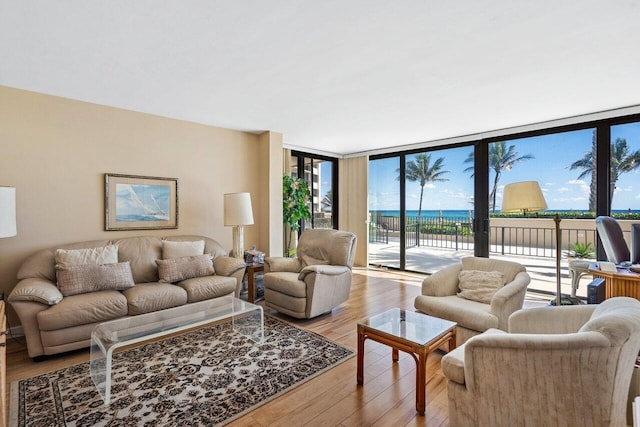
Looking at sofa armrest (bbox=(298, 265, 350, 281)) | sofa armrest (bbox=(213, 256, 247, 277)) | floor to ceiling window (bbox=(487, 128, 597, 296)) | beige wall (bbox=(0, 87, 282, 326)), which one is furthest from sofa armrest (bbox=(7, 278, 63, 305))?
floor to ceiling window (bbox=(487, 128, 597, 296))

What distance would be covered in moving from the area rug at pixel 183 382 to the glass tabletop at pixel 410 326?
0.54 meters

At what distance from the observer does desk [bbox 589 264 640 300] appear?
2521 millimetres

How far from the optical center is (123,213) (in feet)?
12.5

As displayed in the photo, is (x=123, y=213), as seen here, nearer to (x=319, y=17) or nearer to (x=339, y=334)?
(x=339, y=334)

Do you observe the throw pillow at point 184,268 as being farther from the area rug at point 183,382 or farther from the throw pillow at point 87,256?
the area rug at point 183,382

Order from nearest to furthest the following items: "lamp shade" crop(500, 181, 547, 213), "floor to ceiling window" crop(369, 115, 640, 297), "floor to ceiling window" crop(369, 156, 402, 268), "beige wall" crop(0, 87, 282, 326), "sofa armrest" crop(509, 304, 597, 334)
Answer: "sofa armrest" crop(509, 304, 597, 334)
"lamp shade" crop(500, 181, 547, 213)
"beige wall" crop(0, 87, 282, 326)
"floor to ceiling window" crop(369, 115, 640, 297)
"floor to ceiling window" crop(369, 156, 402, 268)

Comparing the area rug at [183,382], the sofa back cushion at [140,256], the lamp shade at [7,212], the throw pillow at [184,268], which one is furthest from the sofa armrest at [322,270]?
the lamp shade at [7,212]

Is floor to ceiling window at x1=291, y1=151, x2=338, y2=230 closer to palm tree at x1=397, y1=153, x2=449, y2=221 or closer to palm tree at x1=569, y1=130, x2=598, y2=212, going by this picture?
palm tree at x1=397, y1=153, x2=449, y2=221

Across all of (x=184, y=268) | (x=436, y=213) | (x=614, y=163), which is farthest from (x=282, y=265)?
(x=614, y=163)

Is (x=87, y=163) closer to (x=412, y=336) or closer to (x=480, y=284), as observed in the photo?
Answer: (x=412, y=336)

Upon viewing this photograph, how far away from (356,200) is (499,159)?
2.74 meters

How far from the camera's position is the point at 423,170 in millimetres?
5855

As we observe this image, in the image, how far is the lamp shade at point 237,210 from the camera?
13.7 feet

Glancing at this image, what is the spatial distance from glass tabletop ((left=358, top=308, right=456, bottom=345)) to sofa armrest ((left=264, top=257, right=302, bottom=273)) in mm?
1759
